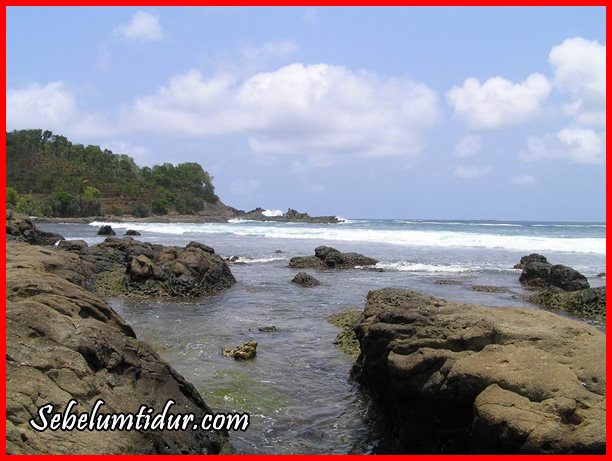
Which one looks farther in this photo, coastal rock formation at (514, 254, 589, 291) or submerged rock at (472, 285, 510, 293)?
coastal rock formation at (514, 254, 589, 291)

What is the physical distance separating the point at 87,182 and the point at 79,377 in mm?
109838

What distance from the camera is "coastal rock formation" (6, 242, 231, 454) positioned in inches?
174

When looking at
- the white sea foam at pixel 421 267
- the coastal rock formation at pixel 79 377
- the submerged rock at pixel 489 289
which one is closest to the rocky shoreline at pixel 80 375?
the coastal rock formation at pixel 79 377

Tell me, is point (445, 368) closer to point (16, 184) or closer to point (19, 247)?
point (19, 247)

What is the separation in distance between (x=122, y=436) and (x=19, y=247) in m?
12.1

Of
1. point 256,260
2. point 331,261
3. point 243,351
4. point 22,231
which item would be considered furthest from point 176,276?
point 22,231

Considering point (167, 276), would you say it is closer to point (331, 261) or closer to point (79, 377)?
point (331, 261)

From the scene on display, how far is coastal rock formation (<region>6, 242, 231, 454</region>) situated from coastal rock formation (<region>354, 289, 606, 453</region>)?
229 cm

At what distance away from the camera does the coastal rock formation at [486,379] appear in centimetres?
468

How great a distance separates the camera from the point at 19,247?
14.7m

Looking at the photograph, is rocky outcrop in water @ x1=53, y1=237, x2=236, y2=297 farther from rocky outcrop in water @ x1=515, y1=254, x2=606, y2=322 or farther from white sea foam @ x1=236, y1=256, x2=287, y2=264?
rocky outcrop in water @ x1=515, y1=254, x2=606, y2=322

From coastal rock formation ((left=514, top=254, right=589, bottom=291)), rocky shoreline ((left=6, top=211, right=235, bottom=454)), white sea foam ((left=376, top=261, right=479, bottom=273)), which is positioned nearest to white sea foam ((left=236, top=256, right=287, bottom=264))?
white sea foam ((left=376, top=261, right=479, bottom=273))

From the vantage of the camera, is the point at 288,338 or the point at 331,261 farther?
the point at 331,261

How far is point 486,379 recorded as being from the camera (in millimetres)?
5293
